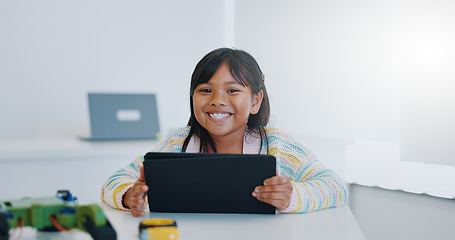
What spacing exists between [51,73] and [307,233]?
10.3 feet

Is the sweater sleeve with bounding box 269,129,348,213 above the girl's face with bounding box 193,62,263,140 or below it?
below

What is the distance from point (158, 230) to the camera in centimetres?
82

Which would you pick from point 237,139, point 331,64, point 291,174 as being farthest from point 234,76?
point 331,64

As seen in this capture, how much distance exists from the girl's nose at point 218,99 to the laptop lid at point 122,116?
4.17ft

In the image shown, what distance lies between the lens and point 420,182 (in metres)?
1.89

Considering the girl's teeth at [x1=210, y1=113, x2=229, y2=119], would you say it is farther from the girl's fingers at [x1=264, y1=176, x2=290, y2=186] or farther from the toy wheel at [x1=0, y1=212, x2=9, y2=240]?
the toy wheel at [x1=0, y1=212, x2=9, y2=240]

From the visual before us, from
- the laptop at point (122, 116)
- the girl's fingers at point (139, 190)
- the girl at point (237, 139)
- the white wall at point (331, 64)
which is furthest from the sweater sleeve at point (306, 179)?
the laptop at point (122, 116)

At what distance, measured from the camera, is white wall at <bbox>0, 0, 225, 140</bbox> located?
11.6 feet

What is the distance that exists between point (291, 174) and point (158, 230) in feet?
1.99

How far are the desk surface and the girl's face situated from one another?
35cm

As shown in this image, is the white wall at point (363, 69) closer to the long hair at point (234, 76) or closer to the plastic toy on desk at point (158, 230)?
the long hair at point (234, 76)

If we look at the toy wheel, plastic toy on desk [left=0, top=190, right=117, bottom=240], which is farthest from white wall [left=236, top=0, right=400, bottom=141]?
the toy wheel

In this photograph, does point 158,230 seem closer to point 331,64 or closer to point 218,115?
point 218,115

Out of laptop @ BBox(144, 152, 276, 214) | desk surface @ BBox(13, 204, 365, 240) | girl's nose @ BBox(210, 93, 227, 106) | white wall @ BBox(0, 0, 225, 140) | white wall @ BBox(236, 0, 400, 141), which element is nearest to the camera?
desk surface @ BBox(13, 204, 365, 240)
